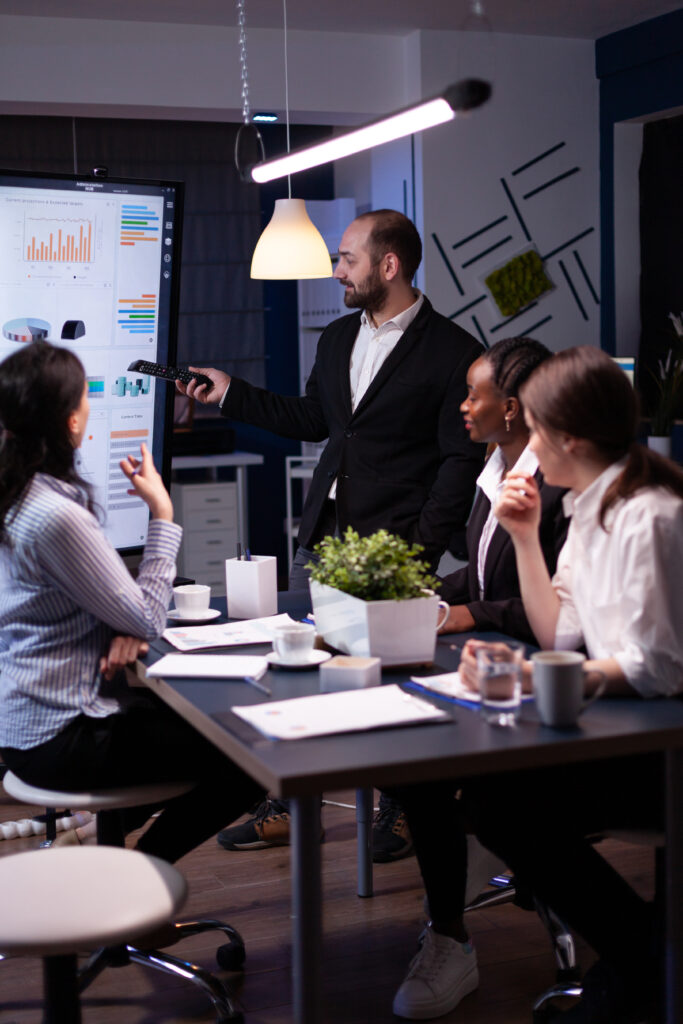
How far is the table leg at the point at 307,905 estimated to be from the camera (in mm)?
1562

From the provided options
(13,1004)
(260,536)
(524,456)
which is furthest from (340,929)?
(260,536)

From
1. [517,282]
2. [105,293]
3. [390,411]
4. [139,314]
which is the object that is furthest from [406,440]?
[517,282]

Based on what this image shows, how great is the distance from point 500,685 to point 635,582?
282mm

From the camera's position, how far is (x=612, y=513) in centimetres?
190

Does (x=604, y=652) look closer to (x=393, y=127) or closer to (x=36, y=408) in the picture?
(x=36, y=408)

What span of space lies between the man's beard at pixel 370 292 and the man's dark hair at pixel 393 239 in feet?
0.15

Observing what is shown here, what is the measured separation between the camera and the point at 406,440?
3410 millimetres

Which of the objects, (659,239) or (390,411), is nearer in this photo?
(390,411)

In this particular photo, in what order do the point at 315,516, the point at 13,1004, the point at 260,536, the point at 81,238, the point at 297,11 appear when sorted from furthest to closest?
the point at 260,536
the point at 297,11
the point at 315,516
the point at 81,238
the point at 13,1004

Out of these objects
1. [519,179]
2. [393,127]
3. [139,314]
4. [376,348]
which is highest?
[519,179]

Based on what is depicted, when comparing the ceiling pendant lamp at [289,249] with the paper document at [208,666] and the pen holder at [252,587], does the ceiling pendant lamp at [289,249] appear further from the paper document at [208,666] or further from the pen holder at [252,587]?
the paper document at [208,666]

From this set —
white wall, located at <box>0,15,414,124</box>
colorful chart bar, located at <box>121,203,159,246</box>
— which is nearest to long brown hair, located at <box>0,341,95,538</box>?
colorful chart bar, located at <box>121,203,159,246</box>

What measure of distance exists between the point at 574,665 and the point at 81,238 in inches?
85.7

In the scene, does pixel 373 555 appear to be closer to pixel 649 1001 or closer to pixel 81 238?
pixel 649 1001
